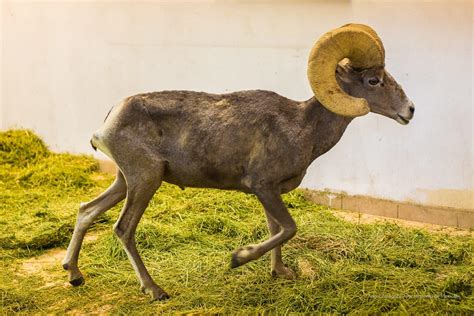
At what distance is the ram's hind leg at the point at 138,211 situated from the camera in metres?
6.07

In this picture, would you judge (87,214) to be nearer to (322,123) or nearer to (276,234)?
(276,234)

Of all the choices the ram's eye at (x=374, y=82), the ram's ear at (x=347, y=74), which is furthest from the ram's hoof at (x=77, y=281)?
the ram's eye at (x=374, y=82)

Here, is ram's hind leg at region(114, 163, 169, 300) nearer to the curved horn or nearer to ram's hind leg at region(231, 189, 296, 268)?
ram's hind leg at region(231, 189, 296, 268)

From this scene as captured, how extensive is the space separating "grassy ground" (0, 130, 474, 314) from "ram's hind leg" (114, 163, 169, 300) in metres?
0.13

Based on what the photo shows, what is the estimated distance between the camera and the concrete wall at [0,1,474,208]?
8.46 meters

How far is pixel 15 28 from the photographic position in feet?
38.5

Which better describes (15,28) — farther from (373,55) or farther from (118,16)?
(373,55)

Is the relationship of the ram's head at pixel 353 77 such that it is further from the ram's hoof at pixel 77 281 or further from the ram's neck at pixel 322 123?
the ram's hoof at pixel 77 281

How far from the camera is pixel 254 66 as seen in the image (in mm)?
9641

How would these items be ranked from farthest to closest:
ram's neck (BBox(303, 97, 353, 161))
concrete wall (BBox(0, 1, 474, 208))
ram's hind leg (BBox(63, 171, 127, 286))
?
concrete wall (BBox(0, 1, 474, 208)), ram's hind leg (BBox(63, 171, 127, 286)), ram's neck (BBox(303, 97, 353, 161))

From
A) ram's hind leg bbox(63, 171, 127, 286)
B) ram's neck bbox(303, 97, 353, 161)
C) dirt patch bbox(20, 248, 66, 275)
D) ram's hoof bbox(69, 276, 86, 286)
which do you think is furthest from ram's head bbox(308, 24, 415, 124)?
dirt patch bbox(20, 248, 66, 275)

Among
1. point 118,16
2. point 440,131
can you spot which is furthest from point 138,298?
point 118,16

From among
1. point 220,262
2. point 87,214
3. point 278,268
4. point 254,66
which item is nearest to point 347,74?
point 278,268

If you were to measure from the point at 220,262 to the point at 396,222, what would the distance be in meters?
2.52
